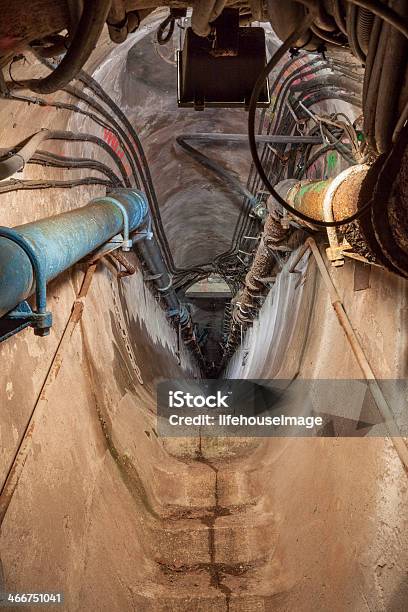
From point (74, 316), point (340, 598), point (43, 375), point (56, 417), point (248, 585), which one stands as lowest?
point (248, 585)

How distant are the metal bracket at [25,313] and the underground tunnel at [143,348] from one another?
0.4 inches

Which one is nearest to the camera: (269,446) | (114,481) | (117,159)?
(114,481)

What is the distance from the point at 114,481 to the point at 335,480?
1725 mm

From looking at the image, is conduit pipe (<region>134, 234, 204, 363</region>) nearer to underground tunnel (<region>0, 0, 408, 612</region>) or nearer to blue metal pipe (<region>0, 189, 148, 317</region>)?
underground tunnel (<region>0, 0, 408, 612</region>)

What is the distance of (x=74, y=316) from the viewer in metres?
3.92

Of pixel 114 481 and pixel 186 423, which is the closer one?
pixel 114 481

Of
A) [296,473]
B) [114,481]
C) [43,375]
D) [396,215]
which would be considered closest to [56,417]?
[43,375]

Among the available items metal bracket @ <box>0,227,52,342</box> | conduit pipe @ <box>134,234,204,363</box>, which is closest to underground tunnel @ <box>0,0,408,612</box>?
metal bracket @ <box>0,227,52,342</box>

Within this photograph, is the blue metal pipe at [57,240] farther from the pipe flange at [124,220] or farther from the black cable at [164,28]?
the black cable at [164,28]

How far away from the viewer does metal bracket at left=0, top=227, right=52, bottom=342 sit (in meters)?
2.27

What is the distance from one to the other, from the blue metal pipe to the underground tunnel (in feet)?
0.06

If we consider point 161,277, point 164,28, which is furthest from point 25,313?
point 161,277

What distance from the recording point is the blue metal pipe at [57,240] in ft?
6.84

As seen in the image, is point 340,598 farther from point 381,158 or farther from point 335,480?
point 381,158
